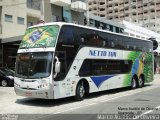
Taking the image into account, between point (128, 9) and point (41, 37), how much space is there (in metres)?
131

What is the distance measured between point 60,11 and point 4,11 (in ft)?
31.1

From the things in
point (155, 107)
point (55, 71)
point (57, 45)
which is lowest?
point (155, 107)

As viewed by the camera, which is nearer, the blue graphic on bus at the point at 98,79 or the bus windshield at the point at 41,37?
the bus windshield at the point at 41,37

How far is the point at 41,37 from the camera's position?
1528cm

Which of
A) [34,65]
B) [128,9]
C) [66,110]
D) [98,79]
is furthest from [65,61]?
[128,9]

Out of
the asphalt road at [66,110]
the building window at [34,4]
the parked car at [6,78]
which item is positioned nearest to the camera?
the asphalt road at [66,110]

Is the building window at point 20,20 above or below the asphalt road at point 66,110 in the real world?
above

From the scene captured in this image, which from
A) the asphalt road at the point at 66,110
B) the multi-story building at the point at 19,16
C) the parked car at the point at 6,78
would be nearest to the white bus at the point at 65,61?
the asphalt road at the point at 66,110

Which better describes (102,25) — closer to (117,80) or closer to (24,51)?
(117,80)

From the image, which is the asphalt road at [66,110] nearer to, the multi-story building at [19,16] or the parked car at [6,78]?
the parked car at [6,78]

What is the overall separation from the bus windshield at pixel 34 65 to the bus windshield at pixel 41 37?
0.47 metres

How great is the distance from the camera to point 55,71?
14305mm

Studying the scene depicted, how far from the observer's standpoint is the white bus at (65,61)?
14.4 m

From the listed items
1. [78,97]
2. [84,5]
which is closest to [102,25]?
[84,5]
